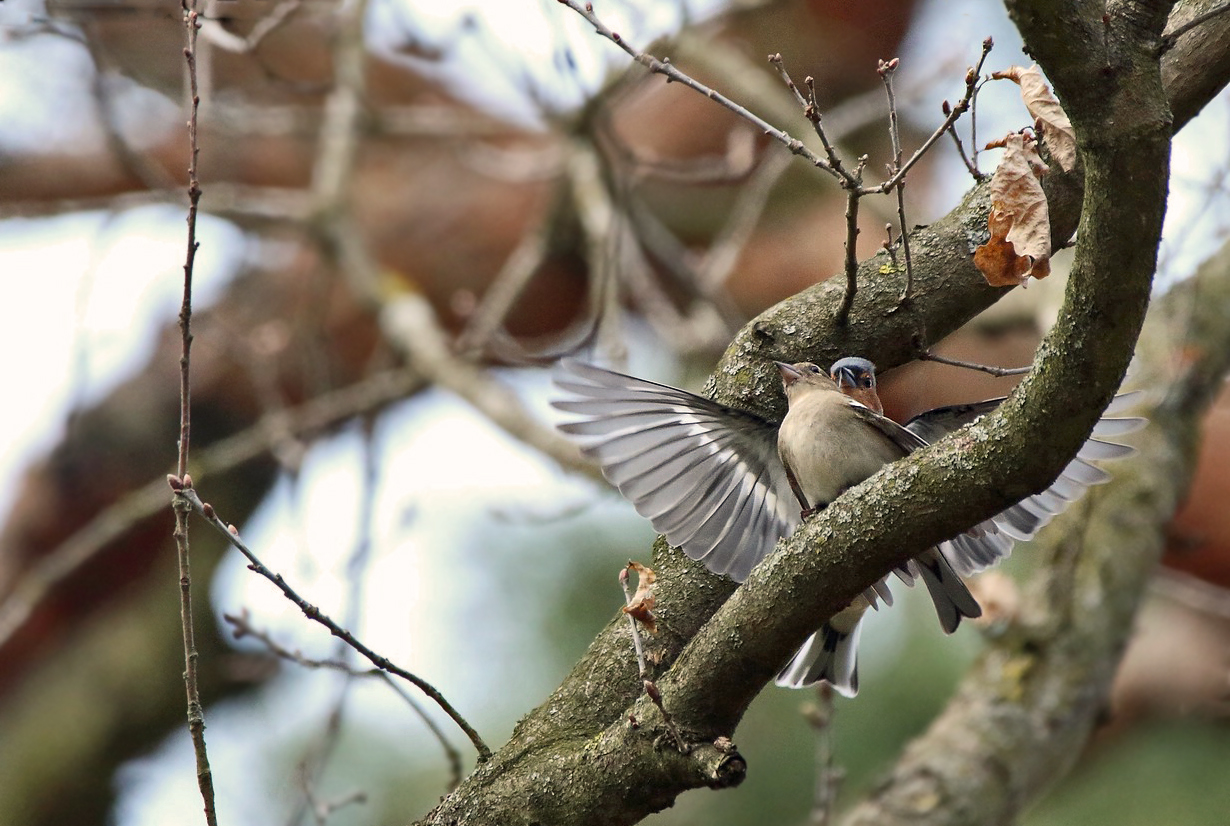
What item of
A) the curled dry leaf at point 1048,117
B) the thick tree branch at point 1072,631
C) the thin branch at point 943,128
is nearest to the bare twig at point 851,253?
the thin branch at point 943,128

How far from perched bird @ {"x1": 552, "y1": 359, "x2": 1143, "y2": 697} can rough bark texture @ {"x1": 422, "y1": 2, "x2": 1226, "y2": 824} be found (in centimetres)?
9

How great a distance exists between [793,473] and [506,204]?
4.58 metres

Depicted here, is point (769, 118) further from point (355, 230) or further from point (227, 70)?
point (227, 70)

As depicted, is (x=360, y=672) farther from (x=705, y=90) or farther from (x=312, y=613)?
(x=705, y=90)

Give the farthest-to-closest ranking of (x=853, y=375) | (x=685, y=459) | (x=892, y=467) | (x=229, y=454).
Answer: (x=229, y=454) → (x=685, y=459) → (x=853, y=375) → (x=892, y=467)

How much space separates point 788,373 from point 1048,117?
869mm

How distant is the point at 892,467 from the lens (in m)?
2.07

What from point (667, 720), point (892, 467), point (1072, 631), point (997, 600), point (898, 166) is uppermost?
point (898, 166)

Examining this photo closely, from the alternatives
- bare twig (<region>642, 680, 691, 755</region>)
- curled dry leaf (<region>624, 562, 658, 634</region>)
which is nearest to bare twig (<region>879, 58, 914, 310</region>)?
curled dry leaf (<region>624, 562, 658, 634</region>)

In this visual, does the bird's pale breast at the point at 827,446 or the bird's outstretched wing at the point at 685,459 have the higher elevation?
the bird's outstretched wing at the point at 685,459

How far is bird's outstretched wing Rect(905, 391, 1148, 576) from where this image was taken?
10.5 ft

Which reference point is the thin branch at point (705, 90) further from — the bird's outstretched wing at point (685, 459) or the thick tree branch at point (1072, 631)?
the thick tree branch at point (1072, 631)

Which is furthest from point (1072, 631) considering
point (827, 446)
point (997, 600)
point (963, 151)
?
point (963, 151)

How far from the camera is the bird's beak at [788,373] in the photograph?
282 cm
